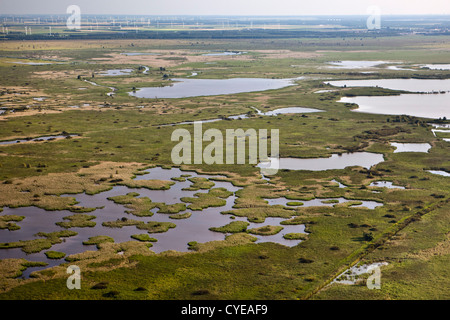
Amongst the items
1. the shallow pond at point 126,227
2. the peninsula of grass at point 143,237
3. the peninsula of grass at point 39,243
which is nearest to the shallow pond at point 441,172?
the shallow pond at point 126,227

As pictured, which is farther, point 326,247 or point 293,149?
point 293,149

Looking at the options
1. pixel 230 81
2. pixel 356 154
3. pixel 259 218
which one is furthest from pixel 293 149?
pixel 230 81

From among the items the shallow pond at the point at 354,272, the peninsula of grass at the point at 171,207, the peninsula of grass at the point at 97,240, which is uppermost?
the peninsula of grass at the point at 171,207

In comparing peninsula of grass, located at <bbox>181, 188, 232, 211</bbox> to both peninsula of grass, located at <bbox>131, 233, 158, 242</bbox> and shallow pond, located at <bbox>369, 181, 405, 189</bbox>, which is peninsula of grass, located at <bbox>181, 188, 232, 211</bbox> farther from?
shallow pond, located at <bbox>369, 181, 405, 189</bbox>

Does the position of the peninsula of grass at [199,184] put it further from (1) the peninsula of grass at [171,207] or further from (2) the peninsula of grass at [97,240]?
(2) the peninsula of grass at [97,240]
